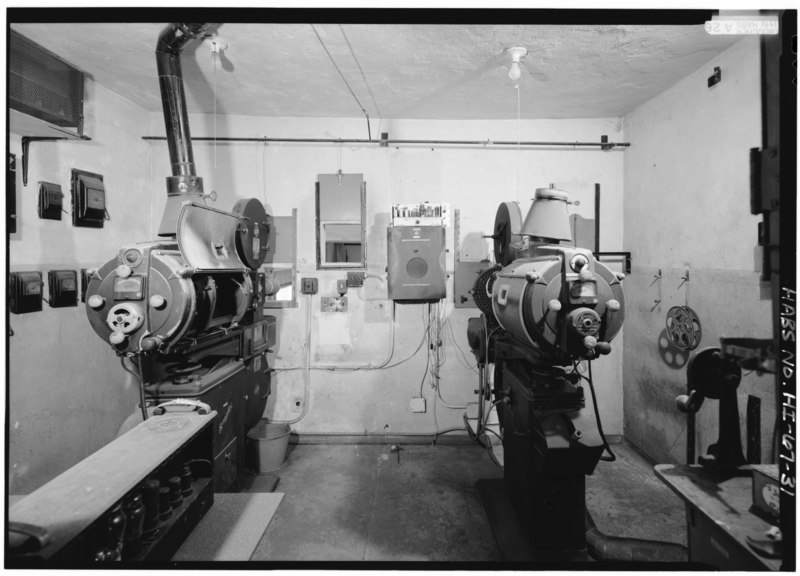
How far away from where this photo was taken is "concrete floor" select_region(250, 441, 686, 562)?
7.54 feet

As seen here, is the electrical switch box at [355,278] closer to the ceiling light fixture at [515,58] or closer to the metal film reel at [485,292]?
the metal film reel at [485,292]

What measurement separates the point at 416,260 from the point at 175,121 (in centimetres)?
219

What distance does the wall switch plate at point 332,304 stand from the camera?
3691mm

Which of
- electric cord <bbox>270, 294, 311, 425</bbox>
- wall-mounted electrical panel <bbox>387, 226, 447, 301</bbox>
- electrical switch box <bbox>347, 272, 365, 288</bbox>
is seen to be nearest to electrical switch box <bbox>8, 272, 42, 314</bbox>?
electric cord <bbox>270, 294, 311, 425</bbox>

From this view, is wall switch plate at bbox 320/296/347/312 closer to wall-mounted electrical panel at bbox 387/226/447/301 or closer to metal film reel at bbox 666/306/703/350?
wall-mounted electrical panel at bbox 387/226/447/301

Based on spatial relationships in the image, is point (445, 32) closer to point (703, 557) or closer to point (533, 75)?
point (533, 75)

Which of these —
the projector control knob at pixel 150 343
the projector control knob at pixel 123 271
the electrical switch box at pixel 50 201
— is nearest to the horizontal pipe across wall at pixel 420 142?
the electrical switch box at pixel 50 201

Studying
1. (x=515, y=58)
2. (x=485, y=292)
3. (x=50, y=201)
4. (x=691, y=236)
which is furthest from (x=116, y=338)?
(x=691, y=236)

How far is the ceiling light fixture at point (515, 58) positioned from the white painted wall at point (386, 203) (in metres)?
1.01

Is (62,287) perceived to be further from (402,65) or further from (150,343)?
(402,65)

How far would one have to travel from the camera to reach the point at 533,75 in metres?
2.88

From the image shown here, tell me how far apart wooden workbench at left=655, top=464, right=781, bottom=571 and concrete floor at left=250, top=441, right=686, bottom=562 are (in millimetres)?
1258

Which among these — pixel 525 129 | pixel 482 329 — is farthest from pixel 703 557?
pixel 525 129

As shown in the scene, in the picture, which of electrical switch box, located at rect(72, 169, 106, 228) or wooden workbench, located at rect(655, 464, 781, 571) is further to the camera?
electrical switch box, located at rect(72, 169, 106, 228)
